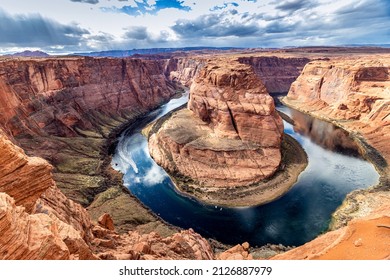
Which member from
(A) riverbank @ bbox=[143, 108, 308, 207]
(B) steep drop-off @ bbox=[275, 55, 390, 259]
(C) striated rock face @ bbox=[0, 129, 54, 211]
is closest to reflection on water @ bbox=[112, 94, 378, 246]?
(A) riverbank @ bbox=[143, 108, 308, 207]

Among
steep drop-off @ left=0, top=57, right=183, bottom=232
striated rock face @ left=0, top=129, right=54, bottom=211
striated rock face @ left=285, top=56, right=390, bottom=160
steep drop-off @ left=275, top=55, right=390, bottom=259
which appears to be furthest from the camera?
striated rock face @ left=285, top=56, right=390, bottom=160

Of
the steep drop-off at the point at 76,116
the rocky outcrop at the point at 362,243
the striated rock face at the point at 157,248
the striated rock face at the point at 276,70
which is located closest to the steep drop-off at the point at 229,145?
the steep drop-off at the point at 76,116

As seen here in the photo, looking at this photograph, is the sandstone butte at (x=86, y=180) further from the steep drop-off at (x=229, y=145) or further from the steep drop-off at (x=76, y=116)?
the steep drop-off at (x=229, y=145)

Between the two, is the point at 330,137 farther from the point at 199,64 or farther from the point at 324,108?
the point at 199,64

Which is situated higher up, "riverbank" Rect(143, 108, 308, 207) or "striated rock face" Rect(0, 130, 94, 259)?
"striated rock face" Rect(0, 130, 94, 259)

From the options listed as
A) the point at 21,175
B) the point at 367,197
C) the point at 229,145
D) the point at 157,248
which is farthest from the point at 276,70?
the point at 21,175

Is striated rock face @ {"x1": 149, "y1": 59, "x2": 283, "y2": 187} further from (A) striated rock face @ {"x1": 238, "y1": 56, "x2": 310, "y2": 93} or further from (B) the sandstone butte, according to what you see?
(A) striated rock face @ {"x1": 238, "y1": 56, "x2": 310, "y2": 93}
